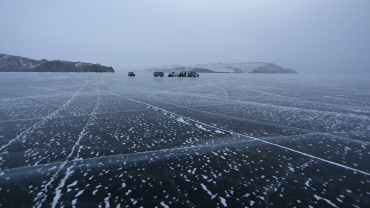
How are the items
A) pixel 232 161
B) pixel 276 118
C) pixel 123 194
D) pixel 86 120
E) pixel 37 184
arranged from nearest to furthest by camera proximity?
pixel 123 194
pixel 37 184
pixel 232 161
pixel 86 120
pixel 276 118

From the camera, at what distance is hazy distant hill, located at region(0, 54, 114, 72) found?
166m

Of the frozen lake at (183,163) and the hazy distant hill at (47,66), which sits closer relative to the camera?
the frozen lake at (183,163)

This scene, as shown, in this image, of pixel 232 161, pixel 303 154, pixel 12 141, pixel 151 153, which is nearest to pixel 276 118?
pixel 303 154

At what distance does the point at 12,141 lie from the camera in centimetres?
581

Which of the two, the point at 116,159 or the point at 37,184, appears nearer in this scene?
the point at 37,184

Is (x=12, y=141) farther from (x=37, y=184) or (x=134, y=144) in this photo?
(x=134, y=144)

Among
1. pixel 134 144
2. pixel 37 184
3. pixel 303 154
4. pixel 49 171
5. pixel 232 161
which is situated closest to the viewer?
pixel 37 184

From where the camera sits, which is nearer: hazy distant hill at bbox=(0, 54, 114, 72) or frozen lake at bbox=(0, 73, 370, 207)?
frozen lake at bbox=(0, 73, 370, 207)

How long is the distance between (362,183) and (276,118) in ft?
16.8

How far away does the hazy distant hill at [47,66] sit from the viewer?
545 ft

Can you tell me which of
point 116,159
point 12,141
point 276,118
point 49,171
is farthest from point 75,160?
point 276,118

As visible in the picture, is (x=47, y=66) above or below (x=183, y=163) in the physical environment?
above

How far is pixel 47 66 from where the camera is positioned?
179 m

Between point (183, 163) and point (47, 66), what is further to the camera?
point (47, 66)
